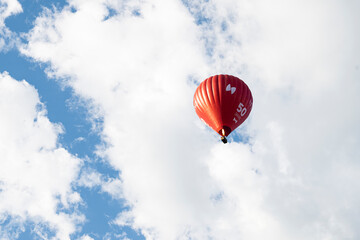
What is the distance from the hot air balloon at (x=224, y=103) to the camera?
3862cm

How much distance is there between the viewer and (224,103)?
3853 cm

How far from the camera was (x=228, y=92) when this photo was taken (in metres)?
38.8

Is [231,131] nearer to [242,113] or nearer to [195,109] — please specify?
[242,113]

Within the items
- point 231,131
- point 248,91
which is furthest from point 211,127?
point 248,91

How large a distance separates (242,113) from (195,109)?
515 cm

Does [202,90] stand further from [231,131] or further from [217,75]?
[231,131]

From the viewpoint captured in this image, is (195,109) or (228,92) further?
(195,109)

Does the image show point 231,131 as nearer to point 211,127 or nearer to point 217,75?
point 211,127

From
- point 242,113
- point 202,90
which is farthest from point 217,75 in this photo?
point 242,113

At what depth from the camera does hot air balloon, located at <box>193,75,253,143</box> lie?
127ft

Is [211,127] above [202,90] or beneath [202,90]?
beneath

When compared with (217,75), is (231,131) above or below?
below

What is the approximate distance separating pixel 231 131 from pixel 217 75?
20.1ft

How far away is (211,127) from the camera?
4025cm
